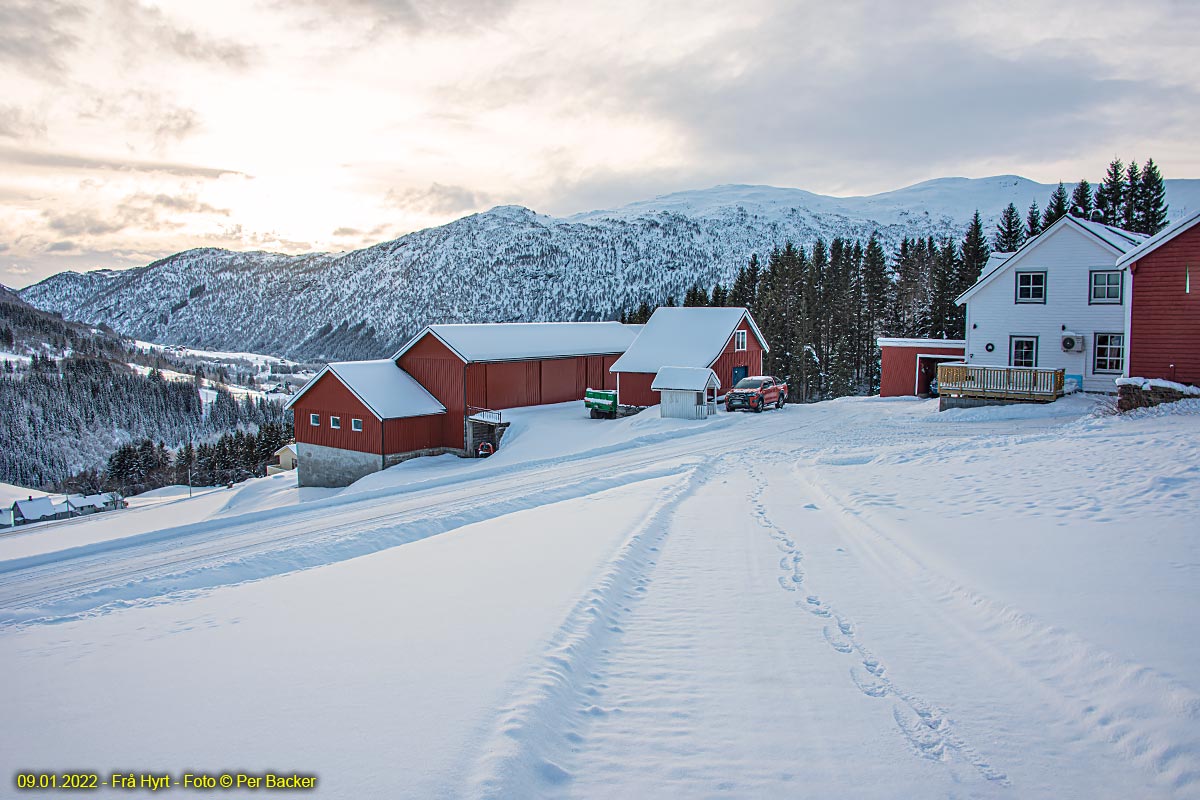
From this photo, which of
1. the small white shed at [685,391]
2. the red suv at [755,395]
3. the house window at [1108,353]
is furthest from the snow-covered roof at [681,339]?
the house window at [1108,353]

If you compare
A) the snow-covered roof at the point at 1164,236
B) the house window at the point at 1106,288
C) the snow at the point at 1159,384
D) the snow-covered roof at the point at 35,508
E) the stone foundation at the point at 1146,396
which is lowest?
the snow-covered roof at the point at 35,508

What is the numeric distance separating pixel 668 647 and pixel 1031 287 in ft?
96.3

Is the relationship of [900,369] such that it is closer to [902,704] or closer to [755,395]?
[755,395]

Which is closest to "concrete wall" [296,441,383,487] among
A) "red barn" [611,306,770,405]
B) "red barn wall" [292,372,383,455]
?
"red barn wall" [292,372,383,455]

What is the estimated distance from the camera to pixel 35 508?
218 feet

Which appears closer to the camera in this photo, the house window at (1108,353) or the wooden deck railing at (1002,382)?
the wooden deck railing at (1002,382)

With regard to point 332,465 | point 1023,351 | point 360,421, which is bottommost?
point 332,465

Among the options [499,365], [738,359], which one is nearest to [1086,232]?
[738,359]

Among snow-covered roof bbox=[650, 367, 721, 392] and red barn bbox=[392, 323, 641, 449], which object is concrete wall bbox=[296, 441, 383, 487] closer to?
red barn bbox=[392, 323, 641, 449]

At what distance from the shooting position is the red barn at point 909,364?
3516cm

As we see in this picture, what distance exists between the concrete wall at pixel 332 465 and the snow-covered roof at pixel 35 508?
48.5 m

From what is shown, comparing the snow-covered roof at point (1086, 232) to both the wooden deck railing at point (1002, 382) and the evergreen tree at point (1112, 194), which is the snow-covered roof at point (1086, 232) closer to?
the wooden deck railing at point (1002, 382)

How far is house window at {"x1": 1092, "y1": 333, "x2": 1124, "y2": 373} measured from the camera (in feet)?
89.2

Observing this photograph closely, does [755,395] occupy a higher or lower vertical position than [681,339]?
lower
